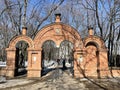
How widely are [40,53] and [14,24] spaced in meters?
9.79

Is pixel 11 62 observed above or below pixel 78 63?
above

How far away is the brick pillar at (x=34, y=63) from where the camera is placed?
20906mm

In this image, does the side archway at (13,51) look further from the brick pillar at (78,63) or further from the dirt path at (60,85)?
the brick pillar at (78,63)

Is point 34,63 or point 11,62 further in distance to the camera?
point 11,62

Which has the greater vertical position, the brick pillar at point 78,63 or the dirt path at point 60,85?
the brick pillar at point 78,63

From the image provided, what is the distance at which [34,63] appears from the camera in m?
21.1

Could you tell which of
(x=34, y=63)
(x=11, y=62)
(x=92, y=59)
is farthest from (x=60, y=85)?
(x=11, y=62)

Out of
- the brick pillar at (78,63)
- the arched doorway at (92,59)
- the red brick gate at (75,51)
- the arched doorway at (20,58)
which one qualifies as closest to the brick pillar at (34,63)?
the red brick gate at (75,51)

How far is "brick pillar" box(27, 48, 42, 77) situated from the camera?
20.9 m

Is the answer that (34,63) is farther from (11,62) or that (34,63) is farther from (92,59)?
(92,59)

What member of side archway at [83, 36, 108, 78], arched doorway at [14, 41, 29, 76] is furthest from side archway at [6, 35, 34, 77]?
side archway at [83, 36, 108, 78]

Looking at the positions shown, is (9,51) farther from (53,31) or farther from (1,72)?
(53,31)

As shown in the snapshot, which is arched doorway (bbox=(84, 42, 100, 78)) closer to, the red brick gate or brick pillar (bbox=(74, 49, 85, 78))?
the red brick gate

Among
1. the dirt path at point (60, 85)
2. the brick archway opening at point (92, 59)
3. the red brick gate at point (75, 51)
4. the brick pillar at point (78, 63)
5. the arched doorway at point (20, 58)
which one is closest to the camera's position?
the dirt path at point (60, 85)
